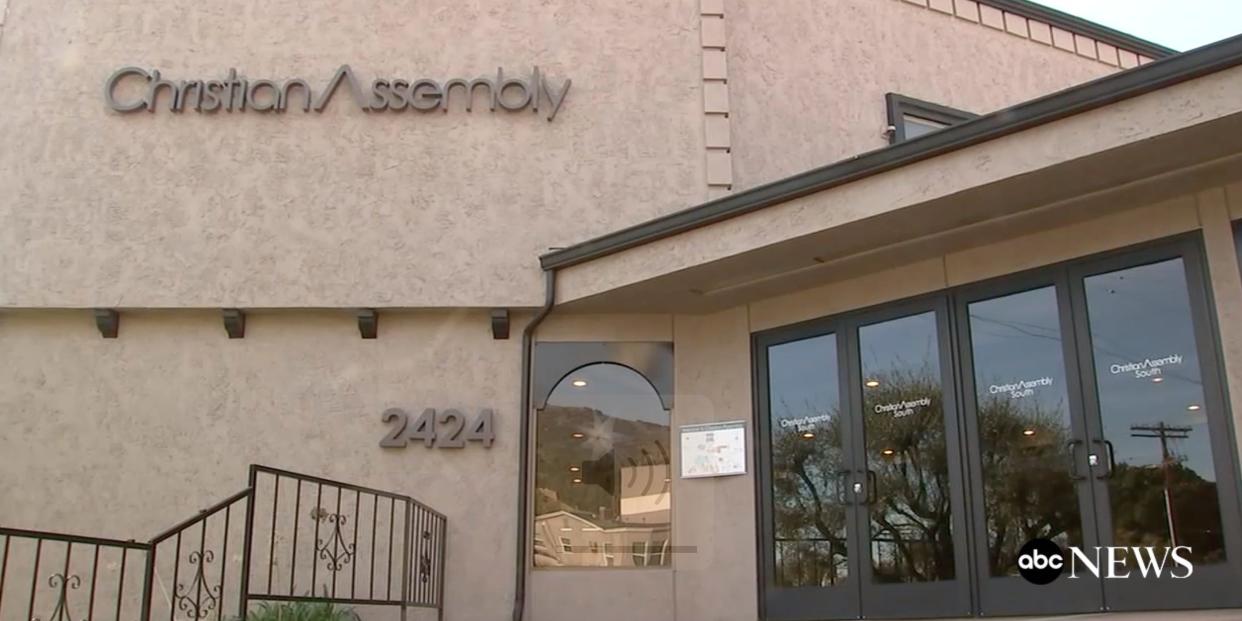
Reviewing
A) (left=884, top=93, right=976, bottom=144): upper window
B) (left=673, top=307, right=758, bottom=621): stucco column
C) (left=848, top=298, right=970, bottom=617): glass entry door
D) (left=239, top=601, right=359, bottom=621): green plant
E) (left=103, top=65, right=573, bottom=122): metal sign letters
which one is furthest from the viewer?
(left=884, top=93, right=976, bottom=144): upper window

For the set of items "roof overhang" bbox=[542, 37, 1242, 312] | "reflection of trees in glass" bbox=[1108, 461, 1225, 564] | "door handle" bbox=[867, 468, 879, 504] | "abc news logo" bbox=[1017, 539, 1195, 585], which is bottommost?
"abc news logo" bbox=[1017, 539, 1195, 585]

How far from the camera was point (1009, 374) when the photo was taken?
6.50 metres

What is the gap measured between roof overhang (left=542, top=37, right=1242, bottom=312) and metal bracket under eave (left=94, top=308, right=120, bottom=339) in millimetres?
3192

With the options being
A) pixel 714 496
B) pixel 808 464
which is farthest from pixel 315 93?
pixel 808 464

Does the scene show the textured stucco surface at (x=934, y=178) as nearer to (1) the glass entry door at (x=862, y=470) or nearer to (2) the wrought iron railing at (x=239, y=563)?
(1) the glass entry door at (x=862, y=470)

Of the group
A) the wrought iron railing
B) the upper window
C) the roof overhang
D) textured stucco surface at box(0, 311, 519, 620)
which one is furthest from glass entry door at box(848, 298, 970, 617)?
the upper window

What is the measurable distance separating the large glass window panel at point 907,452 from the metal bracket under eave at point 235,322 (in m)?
4.44

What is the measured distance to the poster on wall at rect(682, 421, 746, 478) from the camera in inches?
307

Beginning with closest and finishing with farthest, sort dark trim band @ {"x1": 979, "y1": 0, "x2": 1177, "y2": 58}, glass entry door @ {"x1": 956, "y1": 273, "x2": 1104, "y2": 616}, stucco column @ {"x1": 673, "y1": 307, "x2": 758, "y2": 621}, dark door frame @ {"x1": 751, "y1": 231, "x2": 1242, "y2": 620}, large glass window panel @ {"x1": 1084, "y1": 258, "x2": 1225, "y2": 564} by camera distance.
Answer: dark door frame @ {"x1": 751, "y1": 231, "x2": 1242, "y2": 620} < large glass window panel @ {"x1": 1084, "y1": 258, "x2": 1225, "y2": 564} < glass entry door @ {"x1": 956, "y1": 273, "x2": 1104, "y2": 616} < stucco column @ {"x1": 673, "y1": 307, "x2": 758, "y2": 621} < dark trim band @ {"x1": 979, "y1": 0, "x2": 1177, "y2": 58}

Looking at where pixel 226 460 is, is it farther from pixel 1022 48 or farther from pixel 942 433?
pixel 1022 48

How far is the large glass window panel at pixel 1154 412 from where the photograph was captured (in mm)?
5652

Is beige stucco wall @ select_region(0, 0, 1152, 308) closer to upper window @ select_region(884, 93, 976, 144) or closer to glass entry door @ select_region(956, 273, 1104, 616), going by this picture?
upper window @ select_region(884, 93, 976, 144)

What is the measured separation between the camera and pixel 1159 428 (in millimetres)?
5816

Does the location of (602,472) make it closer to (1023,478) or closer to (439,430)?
(439,430)
